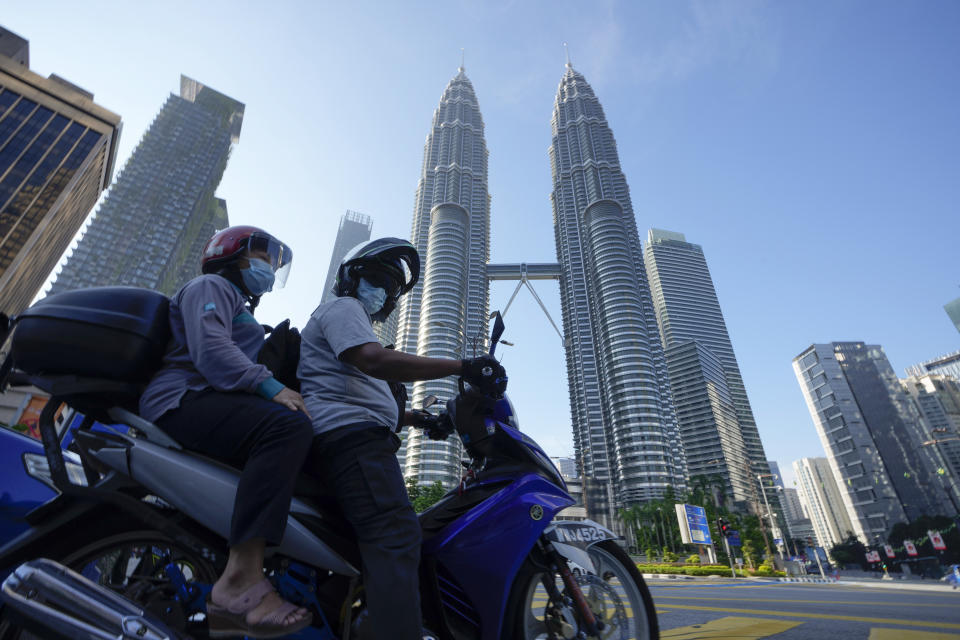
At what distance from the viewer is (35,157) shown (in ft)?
204

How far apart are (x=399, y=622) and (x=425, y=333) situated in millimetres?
82317

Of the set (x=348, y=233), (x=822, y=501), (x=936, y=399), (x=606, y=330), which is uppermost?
(x=348, y=233)

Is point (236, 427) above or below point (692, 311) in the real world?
below

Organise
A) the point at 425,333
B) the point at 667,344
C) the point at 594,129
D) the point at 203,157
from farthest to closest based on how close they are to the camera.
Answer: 1. the point at 667,344
2. the point at 203,157
3. the point at 594,129
4. the point at 425,333

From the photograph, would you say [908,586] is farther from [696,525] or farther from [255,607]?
[255,607]

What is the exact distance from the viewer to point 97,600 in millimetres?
1332

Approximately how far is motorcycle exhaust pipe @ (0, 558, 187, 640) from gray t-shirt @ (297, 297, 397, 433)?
0.78 meters

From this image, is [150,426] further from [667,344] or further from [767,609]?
[667,344]

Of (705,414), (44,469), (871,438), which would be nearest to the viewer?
(44,469)

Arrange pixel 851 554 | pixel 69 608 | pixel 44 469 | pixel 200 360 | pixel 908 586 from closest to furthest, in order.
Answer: pixel 69 608 → pixel 200 360 → pixel 44 469 → pixel 908 586 → pixel 851 554

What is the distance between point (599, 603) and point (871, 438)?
13006 cm

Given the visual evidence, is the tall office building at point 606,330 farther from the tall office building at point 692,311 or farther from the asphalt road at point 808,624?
the asphalt road at point 808,624

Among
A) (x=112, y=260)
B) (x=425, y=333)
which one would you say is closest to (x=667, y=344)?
(x=425, y=333)

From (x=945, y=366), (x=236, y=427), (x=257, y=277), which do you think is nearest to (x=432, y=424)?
(x=236, y=427)
